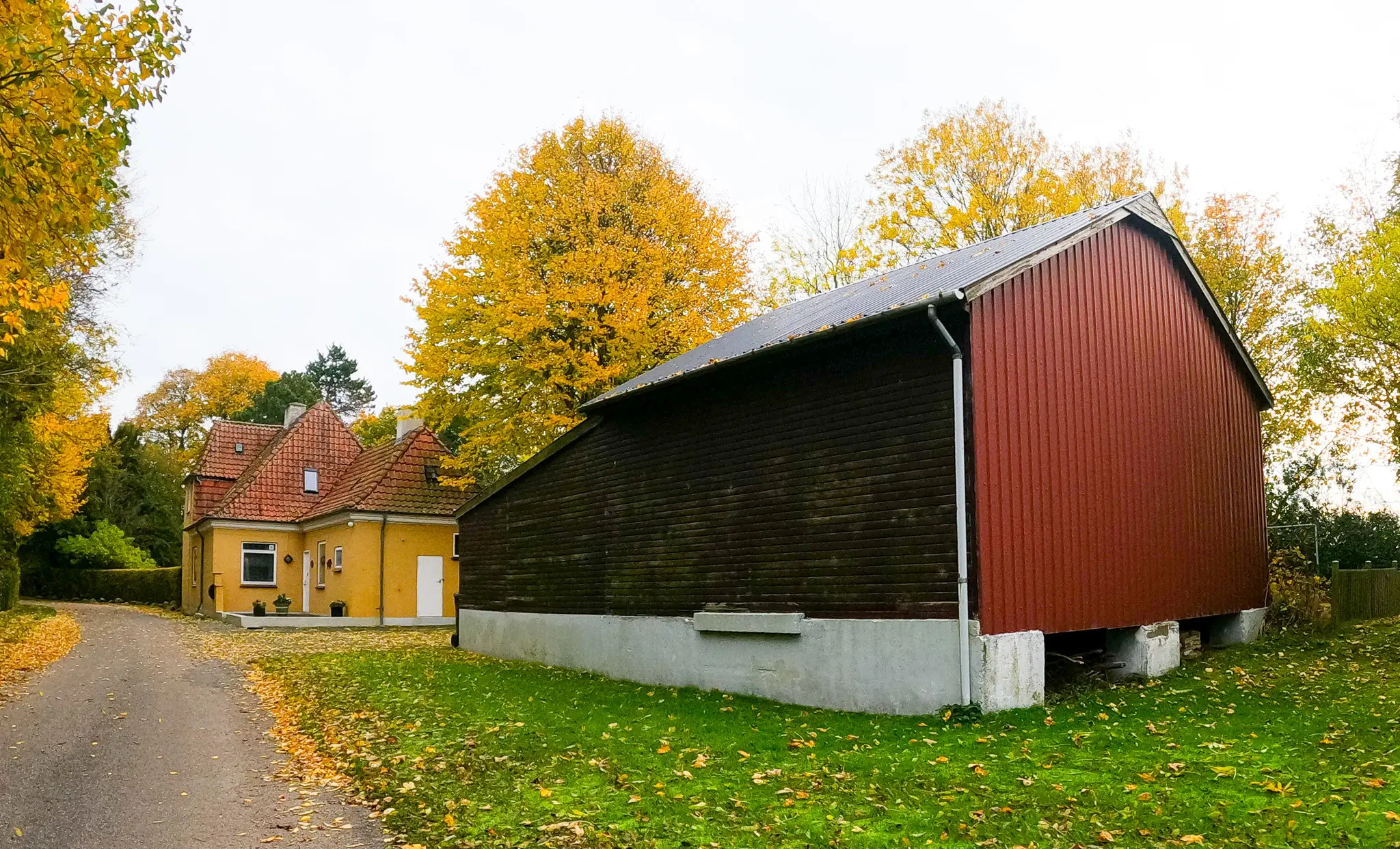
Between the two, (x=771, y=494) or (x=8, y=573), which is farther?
(x=8, y=573)

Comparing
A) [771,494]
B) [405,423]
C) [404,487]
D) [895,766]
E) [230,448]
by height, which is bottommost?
[895,766]

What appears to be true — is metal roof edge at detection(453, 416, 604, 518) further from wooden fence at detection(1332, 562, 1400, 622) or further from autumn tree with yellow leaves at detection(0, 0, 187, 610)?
wooden fence at detection(1332, 562, 1400, 622)

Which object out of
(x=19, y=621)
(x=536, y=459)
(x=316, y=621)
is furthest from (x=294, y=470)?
(x=536, y=459)

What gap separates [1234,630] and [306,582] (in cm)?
2833

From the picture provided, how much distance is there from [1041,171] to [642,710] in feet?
68.4

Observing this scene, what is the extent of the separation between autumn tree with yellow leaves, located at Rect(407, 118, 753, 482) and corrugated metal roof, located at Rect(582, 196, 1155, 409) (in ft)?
21.6

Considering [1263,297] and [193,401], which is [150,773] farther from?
[193,401]

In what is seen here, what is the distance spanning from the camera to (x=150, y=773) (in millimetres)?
9078

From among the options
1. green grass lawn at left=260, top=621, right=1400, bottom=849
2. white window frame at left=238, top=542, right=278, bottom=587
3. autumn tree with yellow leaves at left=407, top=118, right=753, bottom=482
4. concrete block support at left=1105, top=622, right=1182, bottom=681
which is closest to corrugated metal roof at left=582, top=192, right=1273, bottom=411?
green grass lawn at left=260, top=621, right=1400, bottom=849

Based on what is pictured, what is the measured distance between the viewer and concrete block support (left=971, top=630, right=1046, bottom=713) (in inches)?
408

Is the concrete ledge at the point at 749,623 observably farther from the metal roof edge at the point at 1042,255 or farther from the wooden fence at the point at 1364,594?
the wooden fence at the point at 1364,594

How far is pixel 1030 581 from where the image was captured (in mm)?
11211

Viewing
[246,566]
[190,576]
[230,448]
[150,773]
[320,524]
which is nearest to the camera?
[150,773]

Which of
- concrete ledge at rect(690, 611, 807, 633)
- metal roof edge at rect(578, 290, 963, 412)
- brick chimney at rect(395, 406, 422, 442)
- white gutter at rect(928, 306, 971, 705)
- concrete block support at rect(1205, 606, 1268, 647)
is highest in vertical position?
brick chimney at rect(395, 406, 422, 442)
